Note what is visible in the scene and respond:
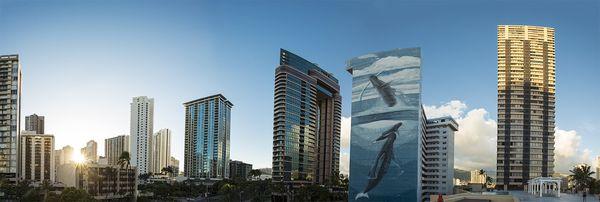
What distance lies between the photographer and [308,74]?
10244cm

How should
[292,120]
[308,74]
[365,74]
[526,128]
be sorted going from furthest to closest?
[308,74]
[292,120]
[526,128]
[365,74]

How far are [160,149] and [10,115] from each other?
76.1 metres

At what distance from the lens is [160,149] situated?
14412 centimetres

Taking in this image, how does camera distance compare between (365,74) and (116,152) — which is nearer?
(365,74)

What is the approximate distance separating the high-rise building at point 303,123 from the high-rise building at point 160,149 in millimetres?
55158

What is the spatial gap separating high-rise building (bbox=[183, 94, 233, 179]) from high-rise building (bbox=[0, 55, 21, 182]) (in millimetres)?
62500

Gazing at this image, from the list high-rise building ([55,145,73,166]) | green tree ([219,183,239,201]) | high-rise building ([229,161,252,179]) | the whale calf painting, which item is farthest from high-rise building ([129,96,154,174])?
the whale calf painting

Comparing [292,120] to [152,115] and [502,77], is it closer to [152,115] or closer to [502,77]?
[502,77]

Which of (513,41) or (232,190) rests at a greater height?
(513,41)

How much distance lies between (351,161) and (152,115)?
2927 inches

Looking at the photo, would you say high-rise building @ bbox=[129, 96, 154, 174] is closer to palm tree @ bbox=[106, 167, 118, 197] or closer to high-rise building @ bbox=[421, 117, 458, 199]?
palm tree @ bbox=[106, 167, 118, 197]

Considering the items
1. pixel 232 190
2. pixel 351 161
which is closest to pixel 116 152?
pixel 232 190

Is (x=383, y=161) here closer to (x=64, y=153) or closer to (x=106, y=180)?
(x=106, y=180)

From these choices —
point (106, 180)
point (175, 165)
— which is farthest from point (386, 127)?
point (175, 165)
